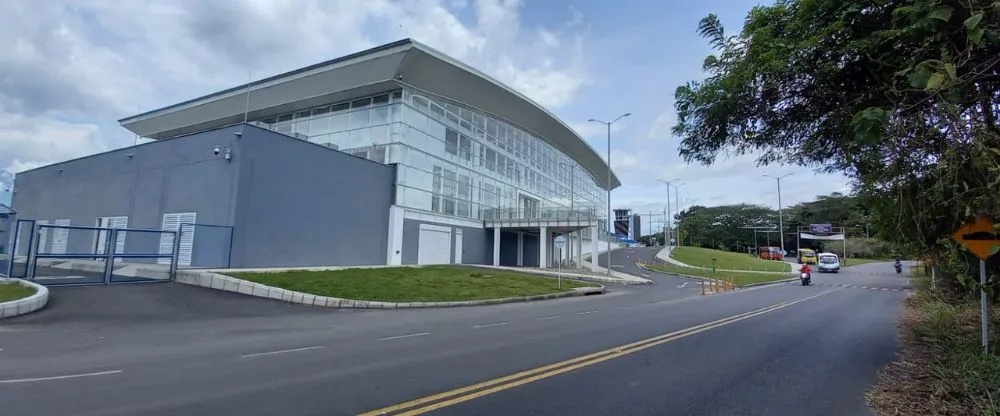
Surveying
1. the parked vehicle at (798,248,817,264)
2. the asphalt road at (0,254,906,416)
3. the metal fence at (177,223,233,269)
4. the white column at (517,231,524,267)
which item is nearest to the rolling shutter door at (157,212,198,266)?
the metal fence at (177,223,233,269)

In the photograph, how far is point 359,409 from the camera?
498cm

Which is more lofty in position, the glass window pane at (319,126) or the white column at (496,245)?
the glass window pane at (319,126)

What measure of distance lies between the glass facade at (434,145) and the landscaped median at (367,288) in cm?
993

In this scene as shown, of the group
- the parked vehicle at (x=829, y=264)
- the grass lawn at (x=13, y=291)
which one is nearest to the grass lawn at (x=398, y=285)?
the grass lawn at (x=13, y=291)

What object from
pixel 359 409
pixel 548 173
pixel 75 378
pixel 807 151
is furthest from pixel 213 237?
pixel 548 173

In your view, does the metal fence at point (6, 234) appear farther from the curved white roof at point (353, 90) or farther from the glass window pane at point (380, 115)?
the glass window pane at point (380, 115)

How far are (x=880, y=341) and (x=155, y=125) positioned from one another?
51.3 meters

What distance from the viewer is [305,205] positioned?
24750mm

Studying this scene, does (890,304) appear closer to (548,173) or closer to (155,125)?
(548,173)

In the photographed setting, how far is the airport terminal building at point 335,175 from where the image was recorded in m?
22.5

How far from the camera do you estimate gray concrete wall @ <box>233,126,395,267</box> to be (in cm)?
2200

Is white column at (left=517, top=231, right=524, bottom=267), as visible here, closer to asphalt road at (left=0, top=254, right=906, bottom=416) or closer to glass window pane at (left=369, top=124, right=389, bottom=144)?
glass window pane at (left=369, top=124, right=389, bottom=144)

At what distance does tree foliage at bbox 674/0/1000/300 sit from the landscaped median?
11030 mm

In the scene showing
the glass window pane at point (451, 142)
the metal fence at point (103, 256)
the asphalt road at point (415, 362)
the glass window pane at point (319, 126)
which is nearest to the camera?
the asphalt road at point (415, 362)
